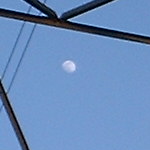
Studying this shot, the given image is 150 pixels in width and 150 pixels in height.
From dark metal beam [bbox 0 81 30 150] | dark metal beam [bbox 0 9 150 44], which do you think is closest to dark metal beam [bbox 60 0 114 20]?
dark metal beam [bbox 0 9 150 44]

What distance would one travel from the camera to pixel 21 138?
269 inches

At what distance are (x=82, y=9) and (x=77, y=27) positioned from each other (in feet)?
0.72

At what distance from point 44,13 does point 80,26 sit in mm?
463

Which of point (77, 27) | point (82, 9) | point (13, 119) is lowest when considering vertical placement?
point (13, 119)

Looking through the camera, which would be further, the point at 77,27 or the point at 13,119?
the point at 13,119

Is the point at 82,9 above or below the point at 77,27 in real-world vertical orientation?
above

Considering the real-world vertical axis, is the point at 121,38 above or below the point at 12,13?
below

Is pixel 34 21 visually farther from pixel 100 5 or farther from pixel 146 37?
pixel 146 37

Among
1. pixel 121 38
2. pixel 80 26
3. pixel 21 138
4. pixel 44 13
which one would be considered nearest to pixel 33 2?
pixel 44 13

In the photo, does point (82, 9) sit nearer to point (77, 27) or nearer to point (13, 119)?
point (77, 27)

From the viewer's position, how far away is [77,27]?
6.29 metres

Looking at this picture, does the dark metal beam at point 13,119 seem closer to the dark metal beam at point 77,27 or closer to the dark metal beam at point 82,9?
the dark metal beam at point 77,27

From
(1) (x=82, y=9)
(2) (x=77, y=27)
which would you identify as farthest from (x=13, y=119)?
(1) (x=82, y=9)

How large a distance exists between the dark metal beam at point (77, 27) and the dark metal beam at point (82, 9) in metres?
0.09
